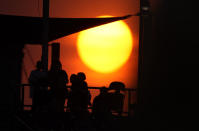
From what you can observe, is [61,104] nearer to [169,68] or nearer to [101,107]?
[101,107]

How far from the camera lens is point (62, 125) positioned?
582 cm

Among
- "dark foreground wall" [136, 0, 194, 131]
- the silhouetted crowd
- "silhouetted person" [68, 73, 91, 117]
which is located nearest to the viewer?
the silhouetted crowd

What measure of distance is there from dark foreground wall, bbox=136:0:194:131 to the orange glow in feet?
7.39

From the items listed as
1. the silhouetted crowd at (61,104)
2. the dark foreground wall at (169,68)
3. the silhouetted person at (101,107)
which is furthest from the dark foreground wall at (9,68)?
the silhouetted person at (101,107)

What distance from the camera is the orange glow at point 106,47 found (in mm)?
11531

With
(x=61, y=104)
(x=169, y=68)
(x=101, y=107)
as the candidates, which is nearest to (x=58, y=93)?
(x=61, y=104)

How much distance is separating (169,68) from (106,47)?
4355mm

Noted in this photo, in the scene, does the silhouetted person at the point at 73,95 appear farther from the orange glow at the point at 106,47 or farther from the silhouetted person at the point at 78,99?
the orange glow at the point at 106,47


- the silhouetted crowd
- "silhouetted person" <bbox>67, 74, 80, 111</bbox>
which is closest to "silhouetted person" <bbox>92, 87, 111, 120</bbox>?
the silhouetted crowd

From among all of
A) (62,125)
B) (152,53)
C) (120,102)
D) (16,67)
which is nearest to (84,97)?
(62,125)

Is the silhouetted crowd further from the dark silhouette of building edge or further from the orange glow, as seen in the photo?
the orange glow

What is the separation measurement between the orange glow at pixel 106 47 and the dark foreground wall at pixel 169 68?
88.6 inches

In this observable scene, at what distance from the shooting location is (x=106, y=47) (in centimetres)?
1199

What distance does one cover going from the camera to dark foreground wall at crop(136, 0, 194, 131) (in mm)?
6820
